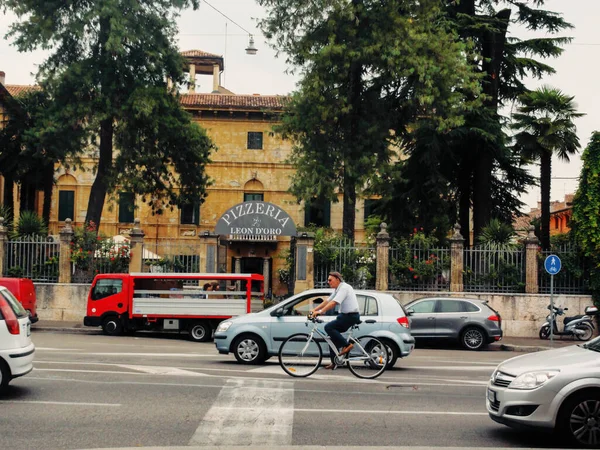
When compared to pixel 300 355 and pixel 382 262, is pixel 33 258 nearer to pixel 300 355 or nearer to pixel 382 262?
pixel 382 262

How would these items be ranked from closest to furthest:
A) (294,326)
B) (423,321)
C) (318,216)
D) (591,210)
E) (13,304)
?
(13,304)
(294,326)
(423,321)
(591,210)
(318,216)

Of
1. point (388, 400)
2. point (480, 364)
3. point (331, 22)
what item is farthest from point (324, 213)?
point (388, 400)

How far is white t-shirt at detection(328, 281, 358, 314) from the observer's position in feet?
45.2

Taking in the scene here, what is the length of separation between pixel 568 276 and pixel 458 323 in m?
7.35

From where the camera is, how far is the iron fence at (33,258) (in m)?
30.6

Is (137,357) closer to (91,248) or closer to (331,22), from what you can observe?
(91,248)

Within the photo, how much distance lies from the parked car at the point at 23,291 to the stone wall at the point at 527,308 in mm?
13907

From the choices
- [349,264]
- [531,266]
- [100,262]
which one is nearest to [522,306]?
[531,266]

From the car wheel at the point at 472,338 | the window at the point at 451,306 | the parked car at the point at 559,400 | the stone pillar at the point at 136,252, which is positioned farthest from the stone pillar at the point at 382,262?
the parked car at the point at 559,400

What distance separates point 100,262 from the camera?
30641mm

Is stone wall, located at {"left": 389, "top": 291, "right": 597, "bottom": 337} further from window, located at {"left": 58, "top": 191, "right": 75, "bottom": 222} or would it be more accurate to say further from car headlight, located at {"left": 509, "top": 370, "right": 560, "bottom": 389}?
window, located at {"left": 58, "top": 191, "right": 75, "bottom": 222}

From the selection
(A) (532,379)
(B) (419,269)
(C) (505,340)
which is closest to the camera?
(A) (532,379)

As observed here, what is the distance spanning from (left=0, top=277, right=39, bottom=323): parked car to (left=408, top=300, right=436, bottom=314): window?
10.8m

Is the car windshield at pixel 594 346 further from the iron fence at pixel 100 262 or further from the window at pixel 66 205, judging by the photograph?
the window at pixel 66 205
